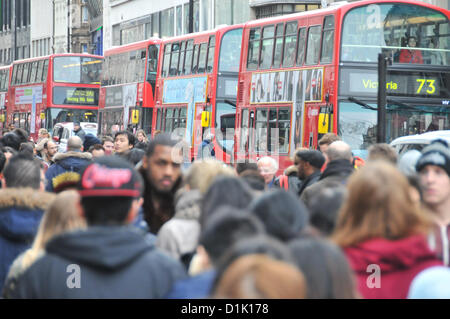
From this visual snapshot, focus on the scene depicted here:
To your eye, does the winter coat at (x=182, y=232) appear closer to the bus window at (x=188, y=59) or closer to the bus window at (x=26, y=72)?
the bus window at (x=188, y=59)

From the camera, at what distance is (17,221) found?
573cm

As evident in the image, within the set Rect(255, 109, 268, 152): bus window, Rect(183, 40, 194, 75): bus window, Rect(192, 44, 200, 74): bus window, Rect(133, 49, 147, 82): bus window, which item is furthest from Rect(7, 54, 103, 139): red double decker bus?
Rect(255, 109, 268, 152): bus window

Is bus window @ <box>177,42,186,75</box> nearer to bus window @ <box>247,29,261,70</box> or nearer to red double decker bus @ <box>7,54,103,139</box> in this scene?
bus window @ <box>247,29,261,70</box>

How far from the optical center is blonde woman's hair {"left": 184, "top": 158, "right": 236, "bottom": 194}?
17.0ft

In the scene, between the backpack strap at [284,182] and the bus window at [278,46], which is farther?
the bus window at [278,46]

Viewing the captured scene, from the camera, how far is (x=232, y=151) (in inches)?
923

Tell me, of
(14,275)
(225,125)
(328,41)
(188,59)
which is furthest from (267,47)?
(14,275)

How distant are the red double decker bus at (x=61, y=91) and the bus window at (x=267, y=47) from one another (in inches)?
826

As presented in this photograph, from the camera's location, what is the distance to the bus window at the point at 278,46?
21562mm

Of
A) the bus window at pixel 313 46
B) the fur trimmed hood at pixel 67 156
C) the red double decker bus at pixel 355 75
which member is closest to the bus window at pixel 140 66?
the red double decker bus at pixel 355 75

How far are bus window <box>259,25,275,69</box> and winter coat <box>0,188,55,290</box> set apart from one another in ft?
53.8

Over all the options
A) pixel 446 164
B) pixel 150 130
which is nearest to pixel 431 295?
pixel 446 164

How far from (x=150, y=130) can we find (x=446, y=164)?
83.1 ft
